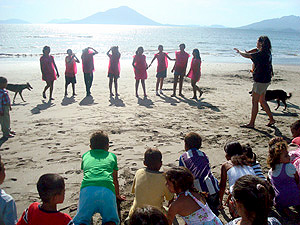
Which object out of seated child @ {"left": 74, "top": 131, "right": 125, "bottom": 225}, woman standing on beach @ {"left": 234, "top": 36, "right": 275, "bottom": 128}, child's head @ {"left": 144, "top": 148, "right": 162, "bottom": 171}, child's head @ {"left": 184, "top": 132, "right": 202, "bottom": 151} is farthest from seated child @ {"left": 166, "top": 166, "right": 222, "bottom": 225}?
woman standing on beach @ {"left": 234, "top": 36, "right": 275, "bottom": 128}

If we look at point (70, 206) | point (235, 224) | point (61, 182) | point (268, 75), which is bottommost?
point (70, 206)

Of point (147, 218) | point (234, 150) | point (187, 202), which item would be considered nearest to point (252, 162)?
point (234, 150)

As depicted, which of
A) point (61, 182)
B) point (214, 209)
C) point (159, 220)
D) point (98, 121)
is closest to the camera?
point (159, 220)

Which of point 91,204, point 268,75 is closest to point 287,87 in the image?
point 268,75

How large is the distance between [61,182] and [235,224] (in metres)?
1.55

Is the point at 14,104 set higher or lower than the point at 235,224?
lower

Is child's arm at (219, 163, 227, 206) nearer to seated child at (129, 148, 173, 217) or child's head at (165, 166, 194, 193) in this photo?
seated child at (129, 148, 173, 217)

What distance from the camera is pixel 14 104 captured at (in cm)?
817

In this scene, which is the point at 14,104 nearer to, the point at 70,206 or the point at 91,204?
the point at 70,206

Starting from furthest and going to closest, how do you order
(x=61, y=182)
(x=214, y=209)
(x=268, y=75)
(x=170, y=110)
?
(x=170, y=110), (x=268, y=75), (x=214, y=209), (x=61, y=182)

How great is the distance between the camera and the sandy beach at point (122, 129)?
4164 mm

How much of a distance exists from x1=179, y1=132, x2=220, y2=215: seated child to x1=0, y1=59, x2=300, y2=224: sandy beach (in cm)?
29

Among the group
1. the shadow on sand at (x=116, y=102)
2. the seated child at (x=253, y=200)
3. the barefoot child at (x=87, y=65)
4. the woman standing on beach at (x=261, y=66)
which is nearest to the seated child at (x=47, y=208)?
the seated child at (x=253, y=200)

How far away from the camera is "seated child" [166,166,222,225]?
240cm
